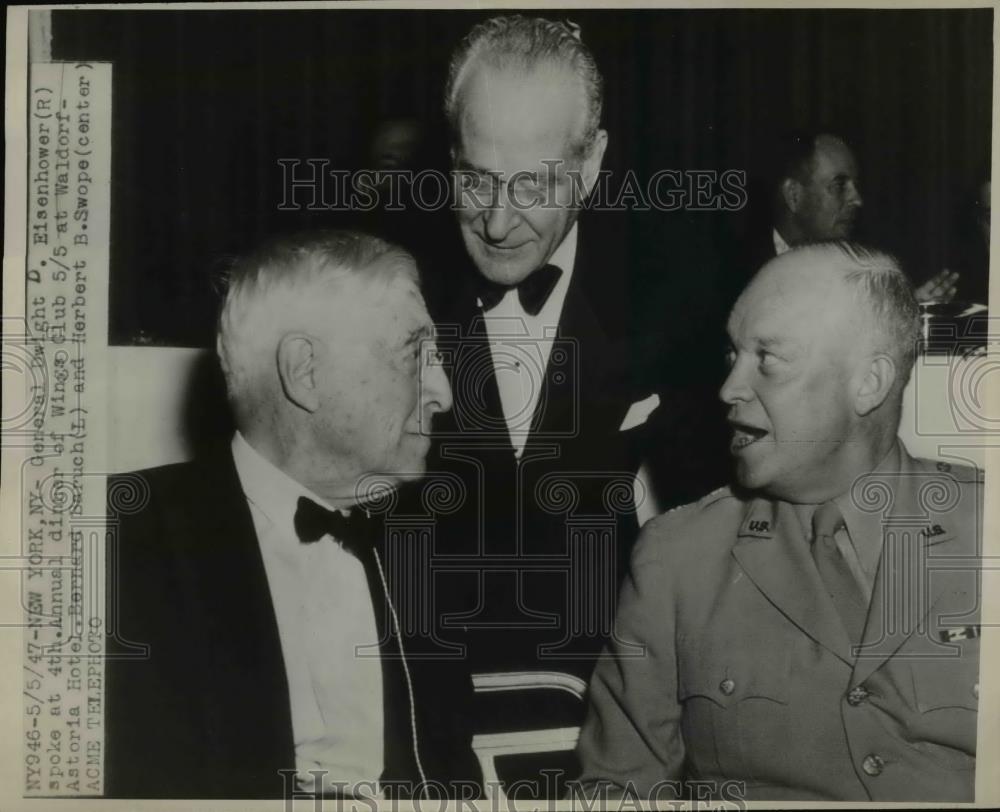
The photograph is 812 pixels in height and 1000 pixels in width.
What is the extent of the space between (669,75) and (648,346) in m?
0.66

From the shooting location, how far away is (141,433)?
2.30 metres

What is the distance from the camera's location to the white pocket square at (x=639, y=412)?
226 centimetres

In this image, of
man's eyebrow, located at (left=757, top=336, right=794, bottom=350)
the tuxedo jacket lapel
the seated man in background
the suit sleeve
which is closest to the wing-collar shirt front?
the seated man in background

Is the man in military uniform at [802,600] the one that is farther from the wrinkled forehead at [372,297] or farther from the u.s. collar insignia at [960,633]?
the wrinkled forehead at [372,297]

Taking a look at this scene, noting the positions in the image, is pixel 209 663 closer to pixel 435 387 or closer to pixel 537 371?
pixel 435 387

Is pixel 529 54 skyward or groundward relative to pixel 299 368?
skyward

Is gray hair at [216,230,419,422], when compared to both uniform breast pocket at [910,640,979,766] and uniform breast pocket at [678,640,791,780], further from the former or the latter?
uniform breast pocket at [910,640,979,766]

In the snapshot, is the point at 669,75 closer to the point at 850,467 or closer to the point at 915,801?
the point at 850,467

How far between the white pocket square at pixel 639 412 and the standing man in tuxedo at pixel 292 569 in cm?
44

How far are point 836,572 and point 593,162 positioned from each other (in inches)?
44.8

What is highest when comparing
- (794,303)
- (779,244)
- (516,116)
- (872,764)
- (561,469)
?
(516,116)

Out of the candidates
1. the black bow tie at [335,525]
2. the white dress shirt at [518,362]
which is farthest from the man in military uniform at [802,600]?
the black bow tie at [335,525]

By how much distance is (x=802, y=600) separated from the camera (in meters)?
2.22
